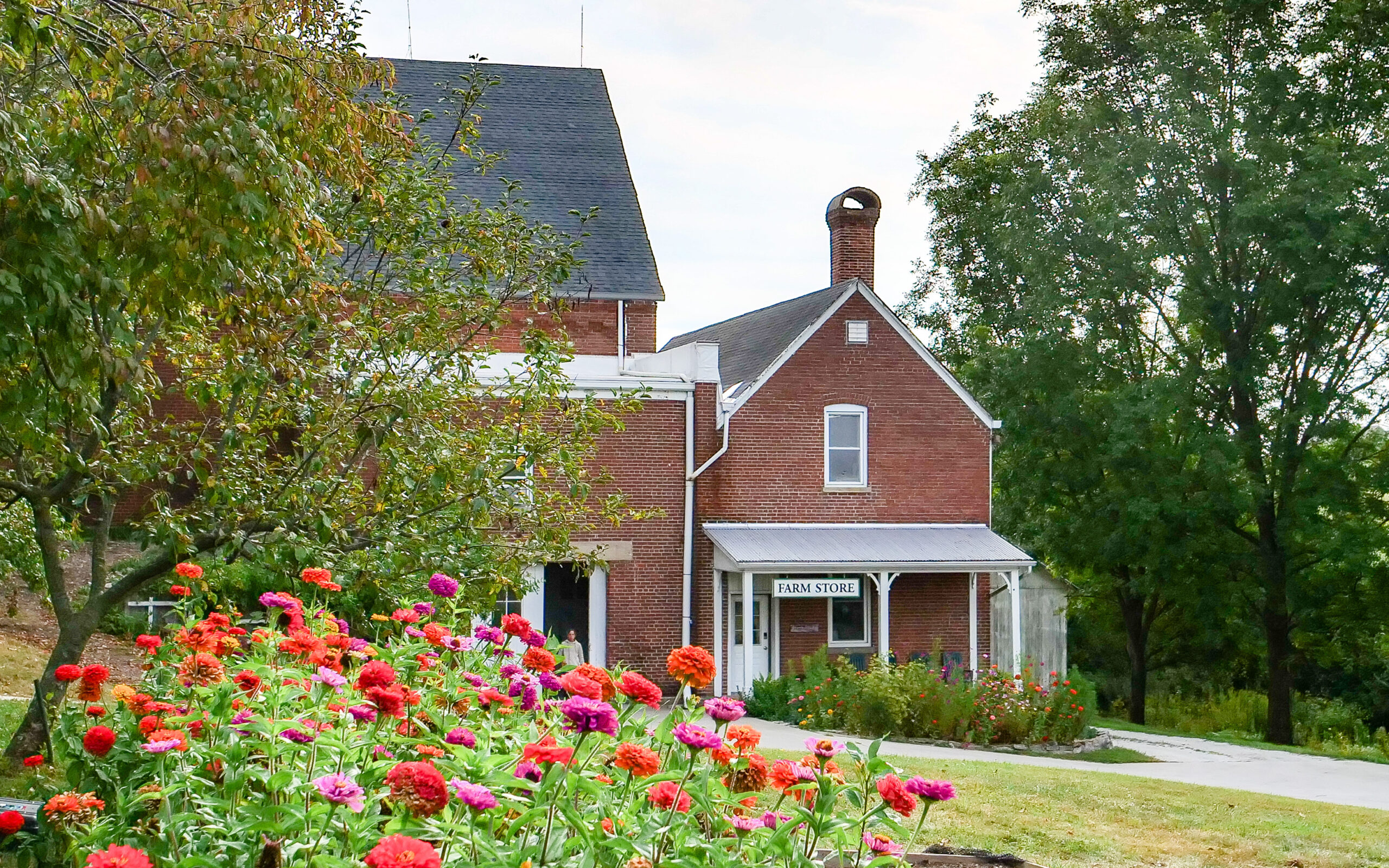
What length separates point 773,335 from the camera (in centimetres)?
2723

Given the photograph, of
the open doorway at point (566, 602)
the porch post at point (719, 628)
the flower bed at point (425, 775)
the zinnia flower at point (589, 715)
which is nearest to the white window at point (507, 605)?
the open doorway at point (566, 602)

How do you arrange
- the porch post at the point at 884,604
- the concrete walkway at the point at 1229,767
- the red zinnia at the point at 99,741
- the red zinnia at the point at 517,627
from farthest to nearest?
1. the porch post at the point at 884,604
2. the concrete walkway at the point at 1229,767
3. the red zinnia at the point at 517,627
4. the red zinnia at the point at 99,741

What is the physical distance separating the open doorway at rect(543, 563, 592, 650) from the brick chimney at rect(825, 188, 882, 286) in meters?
8.22

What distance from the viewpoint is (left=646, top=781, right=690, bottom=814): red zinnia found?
11.4 ft

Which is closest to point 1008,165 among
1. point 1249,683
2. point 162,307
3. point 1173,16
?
point 1173,16

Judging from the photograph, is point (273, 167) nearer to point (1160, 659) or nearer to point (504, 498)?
point (504, 498)

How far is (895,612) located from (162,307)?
20.0m

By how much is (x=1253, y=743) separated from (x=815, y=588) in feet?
28.6

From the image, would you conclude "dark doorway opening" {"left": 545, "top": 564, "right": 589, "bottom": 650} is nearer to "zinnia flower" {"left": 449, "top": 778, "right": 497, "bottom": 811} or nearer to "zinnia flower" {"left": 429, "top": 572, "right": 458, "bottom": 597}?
"zinnia flower" {"left": 429, "top": 572, "right": 458, "bottom": 597}

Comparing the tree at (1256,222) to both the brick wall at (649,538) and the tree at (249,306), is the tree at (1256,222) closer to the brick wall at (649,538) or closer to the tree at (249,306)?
the brick wall at (649,538)

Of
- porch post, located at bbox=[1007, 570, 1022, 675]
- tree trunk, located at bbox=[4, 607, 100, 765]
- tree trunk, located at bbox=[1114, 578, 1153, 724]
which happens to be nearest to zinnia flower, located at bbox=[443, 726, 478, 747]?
tree trunk, located at bbox=[4, 607, 100, 765]

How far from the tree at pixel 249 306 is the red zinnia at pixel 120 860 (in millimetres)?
3236

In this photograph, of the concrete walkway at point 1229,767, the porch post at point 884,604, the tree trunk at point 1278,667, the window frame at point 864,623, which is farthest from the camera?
the tree trunk at point 1278,667

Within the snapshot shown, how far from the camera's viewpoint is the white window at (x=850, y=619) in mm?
25250
